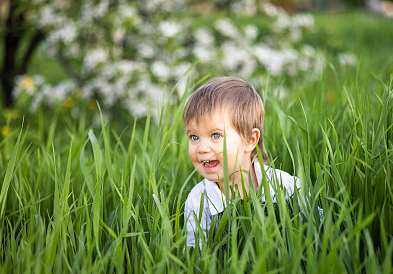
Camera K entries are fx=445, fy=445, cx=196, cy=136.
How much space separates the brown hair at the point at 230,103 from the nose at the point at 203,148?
0.24ft

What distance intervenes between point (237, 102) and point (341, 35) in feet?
24.1

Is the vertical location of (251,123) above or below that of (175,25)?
below

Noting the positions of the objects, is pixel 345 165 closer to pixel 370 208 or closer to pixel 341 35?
pixel 370 208

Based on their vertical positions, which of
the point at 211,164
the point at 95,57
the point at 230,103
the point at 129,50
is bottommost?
the point at 211,164

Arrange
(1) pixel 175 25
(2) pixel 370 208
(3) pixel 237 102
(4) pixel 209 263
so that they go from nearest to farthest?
(4) pixel 209 263 < (2) pixel 370 208 < (3) pixel 237 102 < (1) pixel 175 25

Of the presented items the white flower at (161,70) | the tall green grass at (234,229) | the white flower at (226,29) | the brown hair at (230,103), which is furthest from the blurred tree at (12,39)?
the brown hair at (230,103)

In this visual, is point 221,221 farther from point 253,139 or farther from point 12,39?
point 12,39

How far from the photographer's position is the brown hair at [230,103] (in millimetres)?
1175

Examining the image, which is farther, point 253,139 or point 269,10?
point 269,10

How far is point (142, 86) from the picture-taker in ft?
10.3

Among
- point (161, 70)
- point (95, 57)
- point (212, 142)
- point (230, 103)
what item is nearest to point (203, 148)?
point (212, 142)

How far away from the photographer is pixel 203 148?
116 centimetres

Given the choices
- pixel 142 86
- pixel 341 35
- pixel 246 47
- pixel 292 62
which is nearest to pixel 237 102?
pixel 142 86

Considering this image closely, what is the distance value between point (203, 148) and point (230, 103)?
0.47 feet
